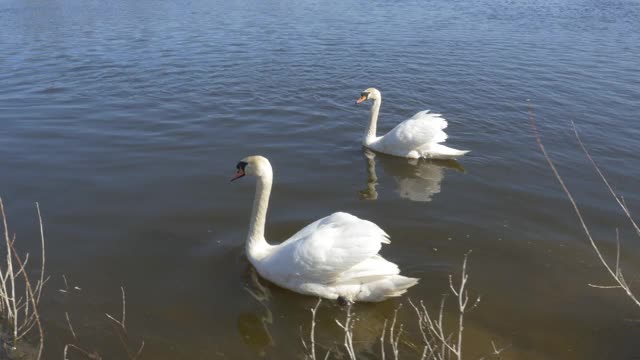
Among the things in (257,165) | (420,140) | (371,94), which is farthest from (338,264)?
(371,94)

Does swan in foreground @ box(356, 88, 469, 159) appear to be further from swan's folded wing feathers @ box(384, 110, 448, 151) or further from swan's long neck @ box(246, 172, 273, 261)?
swan's long neck @ box(246, 172, 273, 261)

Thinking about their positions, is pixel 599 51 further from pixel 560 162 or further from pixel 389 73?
pixel 560 162

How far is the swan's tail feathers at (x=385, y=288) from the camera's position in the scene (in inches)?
210

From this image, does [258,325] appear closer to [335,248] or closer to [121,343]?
[335,248]

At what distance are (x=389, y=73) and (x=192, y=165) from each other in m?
7.53

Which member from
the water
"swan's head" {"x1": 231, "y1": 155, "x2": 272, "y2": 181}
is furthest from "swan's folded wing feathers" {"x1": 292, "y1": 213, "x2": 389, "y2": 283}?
"swan's head" {"x1": 231, "y1": 155, "x2": 272, "y2": 181}

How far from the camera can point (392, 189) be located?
8578 mm

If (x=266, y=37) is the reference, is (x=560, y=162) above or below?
below

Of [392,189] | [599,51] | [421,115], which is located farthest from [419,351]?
[599,51]

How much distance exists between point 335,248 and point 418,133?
4481 millimetres

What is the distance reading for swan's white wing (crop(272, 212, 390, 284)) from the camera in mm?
5289

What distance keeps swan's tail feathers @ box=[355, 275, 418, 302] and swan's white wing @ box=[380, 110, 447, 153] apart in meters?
4.23

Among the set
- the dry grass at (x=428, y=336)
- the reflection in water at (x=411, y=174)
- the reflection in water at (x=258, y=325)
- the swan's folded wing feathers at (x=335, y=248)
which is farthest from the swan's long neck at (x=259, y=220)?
the reflection in water at (x=411, y=174)

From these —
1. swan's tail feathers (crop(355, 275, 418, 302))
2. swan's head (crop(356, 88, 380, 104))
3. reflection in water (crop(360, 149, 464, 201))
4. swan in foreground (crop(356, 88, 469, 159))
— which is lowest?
reflection in water (crop(360, 149, 464, 201))
